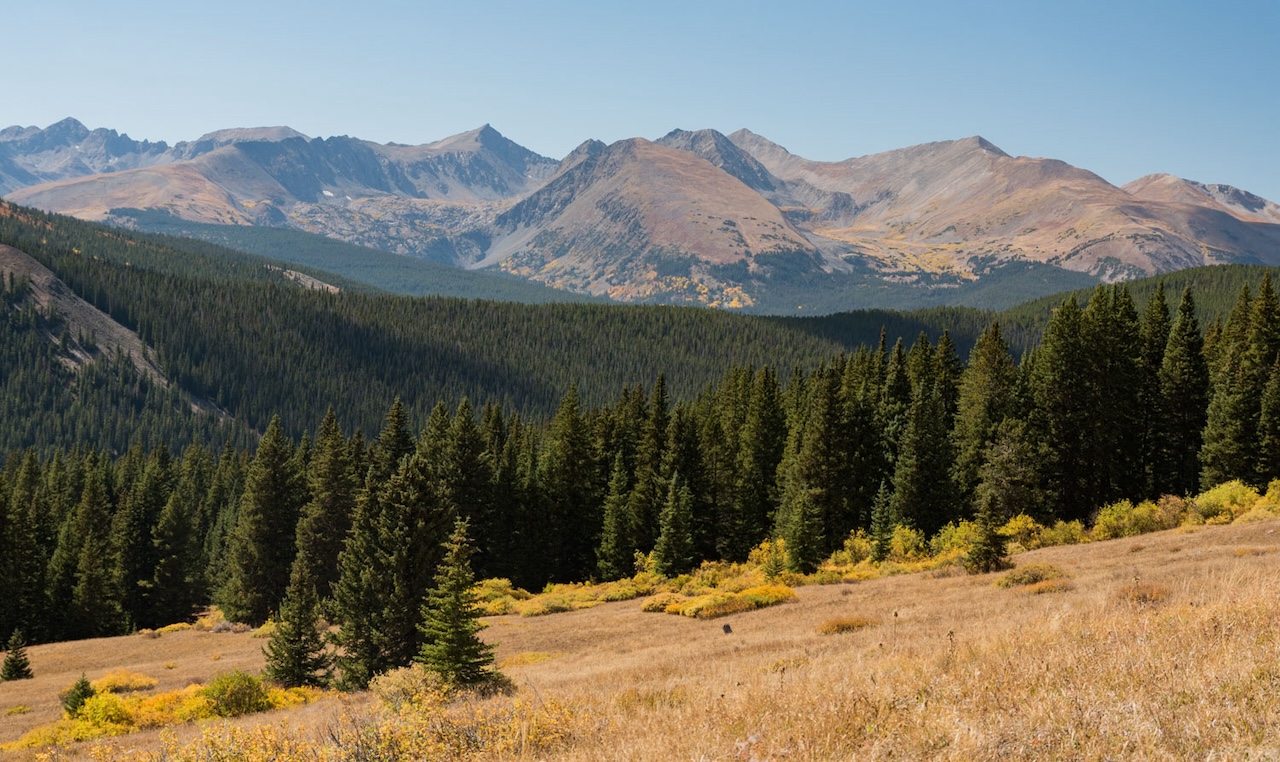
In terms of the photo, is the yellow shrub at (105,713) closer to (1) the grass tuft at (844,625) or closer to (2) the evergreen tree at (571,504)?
(1) the grass tuft at (844,625)

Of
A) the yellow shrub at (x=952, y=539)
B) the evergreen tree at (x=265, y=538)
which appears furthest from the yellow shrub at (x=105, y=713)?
the evergreen tree at (x=265, y=538)

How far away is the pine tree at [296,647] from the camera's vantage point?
3167 centimetres

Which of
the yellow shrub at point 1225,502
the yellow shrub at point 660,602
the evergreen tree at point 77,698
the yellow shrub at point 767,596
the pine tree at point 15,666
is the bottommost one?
the pine tree at point 15,666

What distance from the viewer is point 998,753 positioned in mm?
7191

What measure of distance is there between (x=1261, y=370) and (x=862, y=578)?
27.1 metres

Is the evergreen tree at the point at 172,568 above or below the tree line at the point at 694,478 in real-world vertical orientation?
below

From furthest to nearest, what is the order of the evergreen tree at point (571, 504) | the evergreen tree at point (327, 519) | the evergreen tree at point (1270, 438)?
the evergreen tree at point (571, 504), the evergreen tree at point (327, 519), the evergreen tree at point (1270, 438)

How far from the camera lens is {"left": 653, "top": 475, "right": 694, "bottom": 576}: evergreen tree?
52.2 metres

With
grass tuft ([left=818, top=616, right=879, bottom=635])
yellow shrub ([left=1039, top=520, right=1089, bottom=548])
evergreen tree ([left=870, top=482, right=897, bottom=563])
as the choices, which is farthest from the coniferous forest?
grass tuft ([left=818, top=616, right=879, bottom=635])

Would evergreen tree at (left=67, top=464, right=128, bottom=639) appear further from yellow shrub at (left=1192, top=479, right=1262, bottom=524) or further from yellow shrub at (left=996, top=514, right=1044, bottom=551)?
yellow shrub at (left=1192, top=479, right=1262, bottom=524)

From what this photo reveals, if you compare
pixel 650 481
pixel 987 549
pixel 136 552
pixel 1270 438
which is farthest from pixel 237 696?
pixel 136 552

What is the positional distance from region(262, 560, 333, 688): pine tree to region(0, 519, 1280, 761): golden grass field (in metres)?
9.40

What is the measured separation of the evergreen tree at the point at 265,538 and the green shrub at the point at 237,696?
33.8 metres

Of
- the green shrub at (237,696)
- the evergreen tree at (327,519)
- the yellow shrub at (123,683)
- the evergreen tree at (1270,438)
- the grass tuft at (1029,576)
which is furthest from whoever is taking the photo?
the evergreen tree at (327,519)
